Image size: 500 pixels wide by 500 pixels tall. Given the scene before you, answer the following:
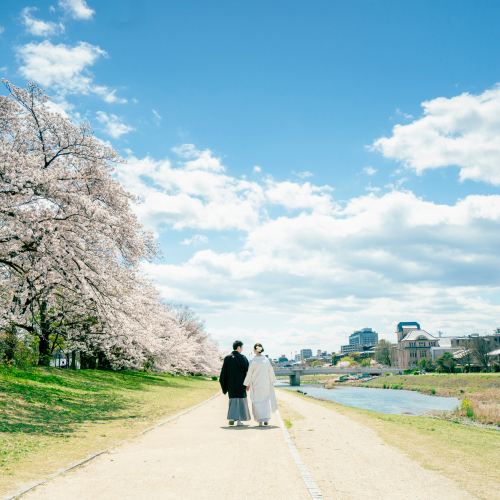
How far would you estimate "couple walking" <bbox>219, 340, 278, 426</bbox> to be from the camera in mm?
10516

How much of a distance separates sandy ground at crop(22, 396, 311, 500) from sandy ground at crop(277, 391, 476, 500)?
1.48 feet

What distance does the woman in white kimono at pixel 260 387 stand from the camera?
34.4 ft

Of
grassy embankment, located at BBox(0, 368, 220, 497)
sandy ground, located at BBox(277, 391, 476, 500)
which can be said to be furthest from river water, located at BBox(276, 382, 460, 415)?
sandy ground, located at BBox(277, 391, 476, 500)

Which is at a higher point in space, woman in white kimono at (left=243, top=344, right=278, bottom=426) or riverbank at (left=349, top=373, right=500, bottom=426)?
woman in white kimono at (left=243, top=344, right=278, bottom=426)

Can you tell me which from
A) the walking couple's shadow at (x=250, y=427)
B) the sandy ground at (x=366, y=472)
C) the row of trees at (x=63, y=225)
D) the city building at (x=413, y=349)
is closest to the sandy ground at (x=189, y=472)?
the sandy ground at (x=366, y=472)

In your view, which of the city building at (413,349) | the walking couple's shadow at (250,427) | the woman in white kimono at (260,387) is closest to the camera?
the walking couple's shadow at (250,427)

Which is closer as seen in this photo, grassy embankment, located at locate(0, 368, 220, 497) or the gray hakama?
grassy embankment, located at locate(0, 368, 220, 497)

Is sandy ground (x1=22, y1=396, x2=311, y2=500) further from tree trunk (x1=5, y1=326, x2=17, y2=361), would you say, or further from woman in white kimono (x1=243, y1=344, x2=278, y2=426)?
tree trunk (x1=5, y1=326, x2=17, y2=361)

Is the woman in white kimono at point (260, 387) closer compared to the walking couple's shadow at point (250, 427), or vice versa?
the walking couple's shadow at point (250, 427)

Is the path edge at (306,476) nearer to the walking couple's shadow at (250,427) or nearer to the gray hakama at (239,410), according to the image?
the walking couple's shadow at (250,427)

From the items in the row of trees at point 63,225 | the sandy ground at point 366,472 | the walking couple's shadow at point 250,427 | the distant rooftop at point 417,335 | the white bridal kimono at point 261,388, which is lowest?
the distant rooftop at point 417,335

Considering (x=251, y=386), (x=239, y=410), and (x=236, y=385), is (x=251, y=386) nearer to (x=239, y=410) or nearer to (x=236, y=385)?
(x=236, y=385)

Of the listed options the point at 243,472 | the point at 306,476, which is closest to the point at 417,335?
the point at 306,476

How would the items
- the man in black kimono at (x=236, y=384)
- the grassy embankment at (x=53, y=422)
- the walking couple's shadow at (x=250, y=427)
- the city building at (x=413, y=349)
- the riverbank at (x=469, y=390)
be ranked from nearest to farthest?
the grassy embankment at (x=53, y=422) → the walking couple's shadow at (x=250, y=427) → the man in black kimono at (x=236, y=384) → the riverbank at (x=469, y=390) → the city building at (x=413, y=349)
